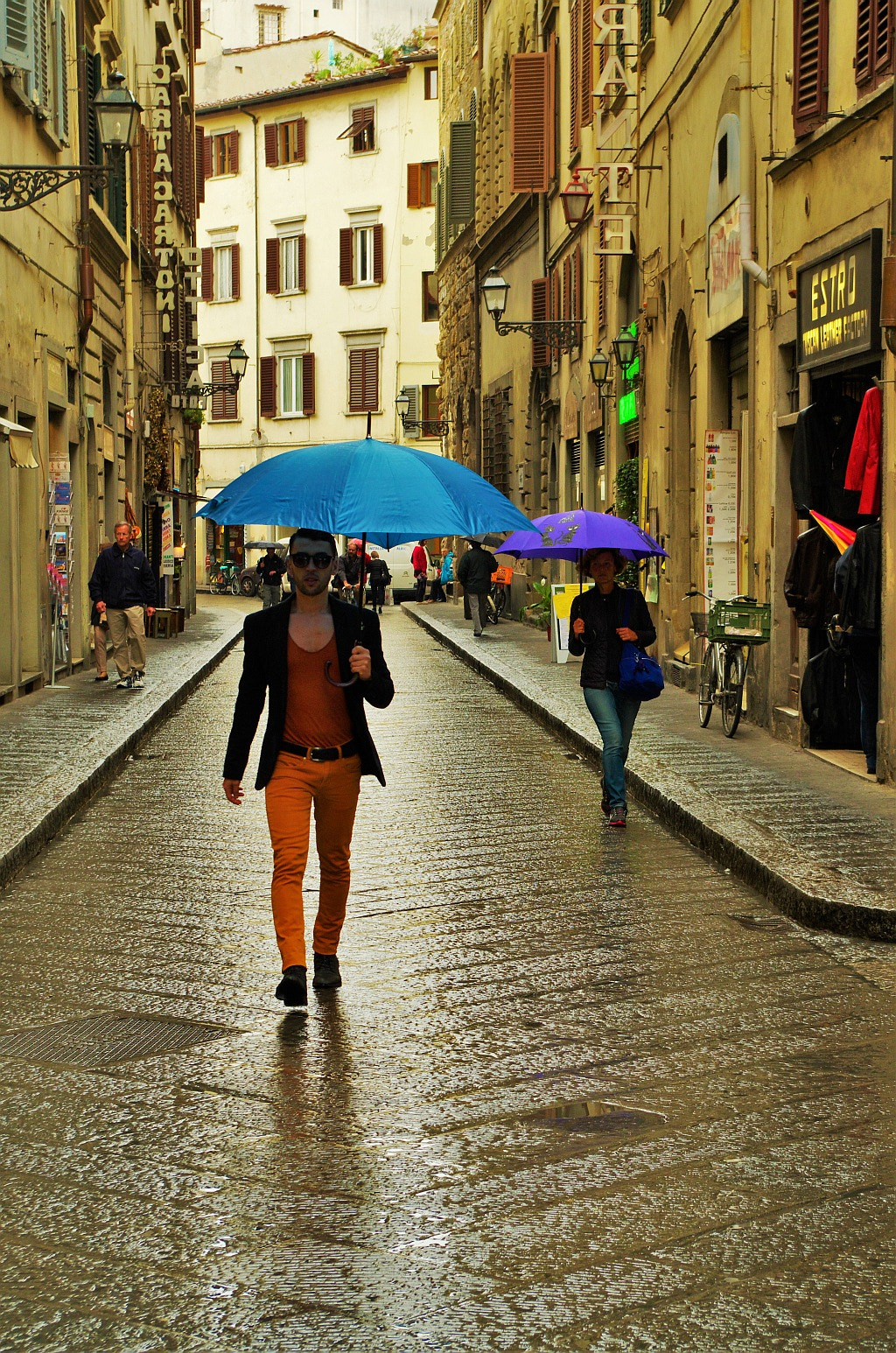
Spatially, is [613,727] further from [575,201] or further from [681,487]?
[575,201]

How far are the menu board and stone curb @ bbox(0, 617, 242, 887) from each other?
5.15 metres

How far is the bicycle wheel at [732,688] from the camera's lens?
47.5ft

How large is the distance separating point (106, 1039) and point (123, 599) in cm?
1350

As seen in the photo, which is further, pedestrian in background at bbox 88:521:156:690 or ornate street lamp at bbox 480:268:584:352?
ornate street lamp at bbox 480:268:584:352

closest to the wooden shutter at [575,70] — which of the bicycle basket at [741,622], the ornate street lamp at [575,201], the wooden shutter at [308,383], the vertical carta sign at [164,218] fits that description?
the ornate street lamp at [575,201]

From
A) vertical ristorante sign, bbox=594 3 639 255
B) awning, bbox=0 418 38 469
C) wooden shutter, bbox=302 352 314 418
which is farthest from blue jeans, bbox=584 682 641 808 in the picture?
wooden shutter, bbox=302 352 314 418

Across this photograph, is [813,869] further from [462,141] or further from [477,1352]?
[462,141]

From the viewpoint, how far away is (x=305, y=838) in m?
6.71

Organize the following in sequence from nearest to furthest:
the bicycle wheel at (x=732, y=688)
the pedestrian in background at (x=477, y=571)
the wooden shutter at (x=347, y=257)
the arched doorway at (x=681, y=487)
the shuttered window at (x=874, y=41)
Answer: the shuttered window at (x=874, y=41)
the bicycle wheel at (x=732, y=688)
the arched doorway at (x=681, y=487)
the pedestrian in background at (x=477, y=571)
the wooden shutter at (x=347, y=257)

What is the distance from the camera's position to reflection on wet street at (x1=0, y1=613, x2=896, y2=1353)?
387 cm

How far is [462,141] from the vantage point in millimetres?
42188

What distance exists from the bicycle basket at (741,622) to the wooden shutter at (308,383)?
46908mm

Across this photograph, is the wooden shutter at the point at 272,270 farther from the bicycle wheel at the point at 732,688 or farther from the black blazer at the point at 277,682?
the black blazer at the point at 277,682

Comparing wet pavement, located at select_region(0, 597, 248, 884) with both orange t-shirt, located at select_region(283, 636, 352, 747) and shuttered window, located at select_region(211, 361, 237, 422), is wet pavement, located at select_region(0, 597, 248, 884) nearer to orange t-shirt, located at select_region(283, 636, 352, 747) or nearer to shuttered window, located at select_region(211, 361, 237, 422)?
orange t-shirt, located at select_region(283, 636, 352, 747)
